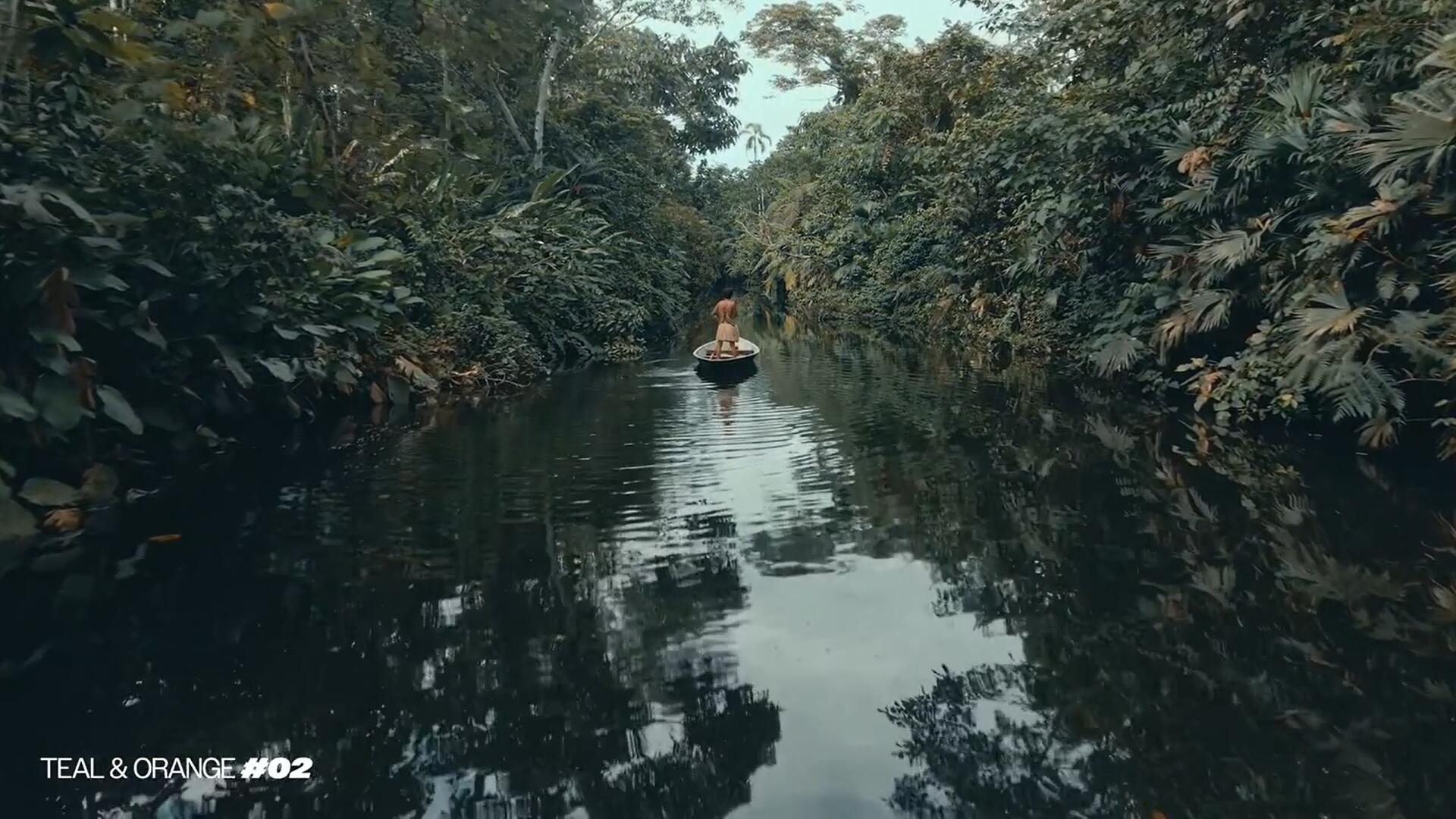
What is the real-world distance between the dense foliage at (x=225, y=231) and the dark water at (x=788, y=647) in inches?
48.3

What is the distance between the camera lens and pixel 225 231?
30.5 ft

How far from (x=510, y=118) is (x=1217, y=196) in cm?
1579

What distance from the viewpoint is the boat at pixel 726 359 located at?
1647cm

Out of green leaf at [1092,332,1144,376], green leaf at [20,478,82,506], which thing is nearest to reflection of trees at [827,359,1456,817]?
green leaf at [1092,332,1144,376]

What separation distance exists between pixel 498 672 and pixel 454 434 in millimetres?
7233

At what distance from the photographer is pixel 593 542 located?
679 cm

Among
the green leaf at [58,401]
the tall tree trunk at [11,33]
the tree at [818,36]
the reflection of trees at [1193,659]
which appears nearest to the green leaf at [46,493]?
the green leaf at [58,401]

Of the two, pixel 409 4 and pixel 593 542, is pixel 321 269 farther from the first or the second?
pixel 593 542

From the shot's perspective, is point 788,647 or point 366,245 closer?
point 788,647

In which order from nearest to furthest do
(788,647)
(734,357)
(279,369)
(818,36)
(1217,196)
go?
(788,647), (279,369), (1217,196), (734,357), (818,36)

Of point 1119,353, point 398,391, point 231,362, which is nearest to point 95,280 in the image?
point 231,362

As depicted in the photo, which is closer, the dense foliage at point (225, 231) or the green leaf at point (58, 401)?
the green leaf at point (58, 401)

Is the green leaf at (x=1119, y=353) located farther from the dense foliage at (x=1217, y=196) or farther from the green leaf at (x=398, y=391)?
the green leaf at (x=398, y=391)

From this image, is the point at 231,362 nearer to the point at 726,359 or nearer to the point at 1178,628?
the point at 1178,628
